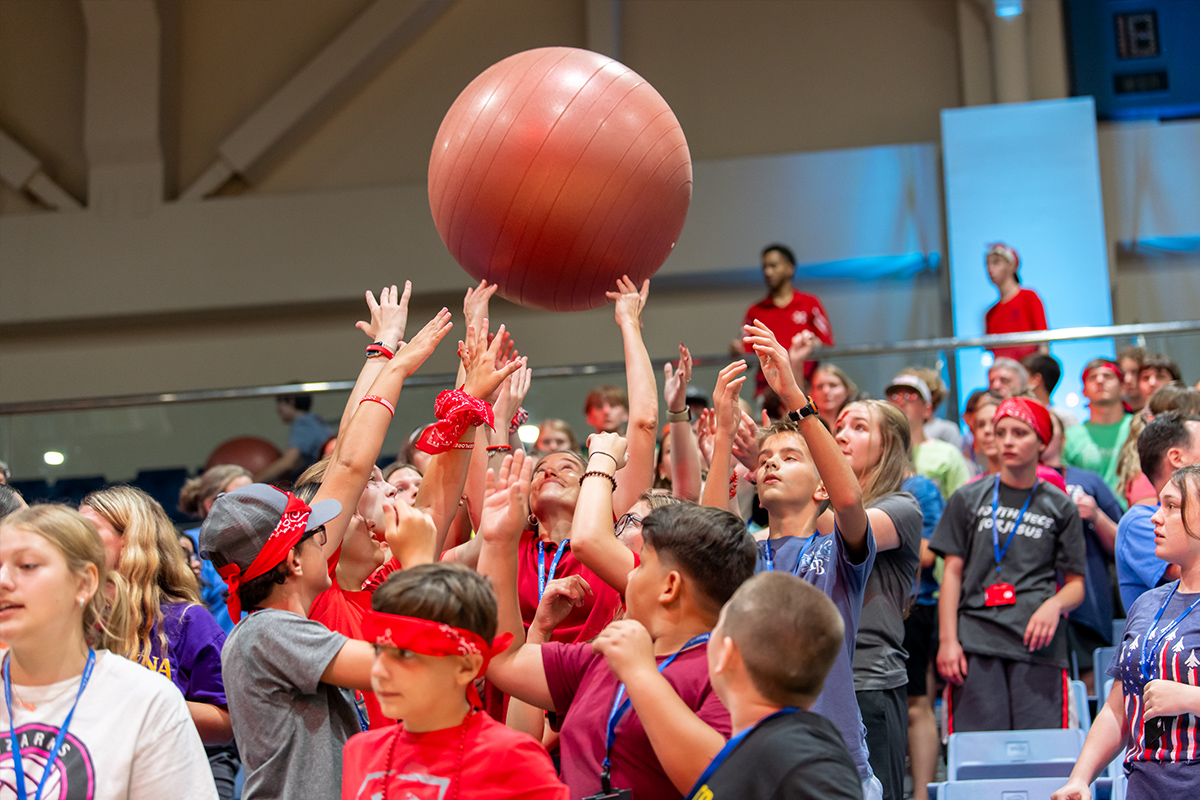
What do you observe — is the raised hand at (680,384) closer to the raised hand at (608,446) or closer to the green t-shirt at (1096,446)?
the raised hand at (608,446)

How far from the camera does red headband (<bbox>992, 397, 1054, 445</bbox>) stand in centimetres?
404

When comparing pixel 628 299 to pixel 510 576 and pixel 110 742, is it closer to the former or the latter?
pixel 510 576

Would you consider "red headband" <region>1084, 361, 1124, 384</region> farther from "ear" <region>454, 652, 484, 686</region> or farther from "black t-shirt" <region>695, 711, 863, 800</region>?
"ear" <region>454, 652, 484, 686</region>

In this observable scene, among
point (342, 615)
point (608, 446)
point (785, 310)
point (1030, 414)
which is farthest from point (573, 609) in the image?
point (785, 310)

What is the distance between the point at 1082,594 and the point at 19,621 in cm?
333

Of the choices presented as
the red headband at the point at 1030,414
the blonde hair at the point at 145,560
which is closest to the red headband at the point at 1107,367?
the red headband at the point at 1030,414

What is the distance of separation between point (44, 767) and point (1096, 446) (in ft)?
15.6

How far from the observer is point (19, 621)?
72.9 inches

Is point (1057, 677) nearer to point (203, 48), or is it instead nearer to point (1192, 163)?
point (1192, 163)

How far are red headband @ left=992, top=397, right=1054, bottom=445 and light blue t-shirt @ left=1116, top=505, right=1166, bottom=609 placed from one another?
23.5 inches

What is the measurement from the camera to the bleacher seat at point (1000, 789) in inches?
115

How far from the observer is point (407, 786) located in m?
1.79

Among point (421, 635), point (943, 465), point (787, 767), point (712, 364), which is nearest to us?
point (787, 767)

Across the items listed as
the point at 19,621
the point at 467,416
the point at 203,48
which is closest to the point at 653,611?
the point at 467,416
